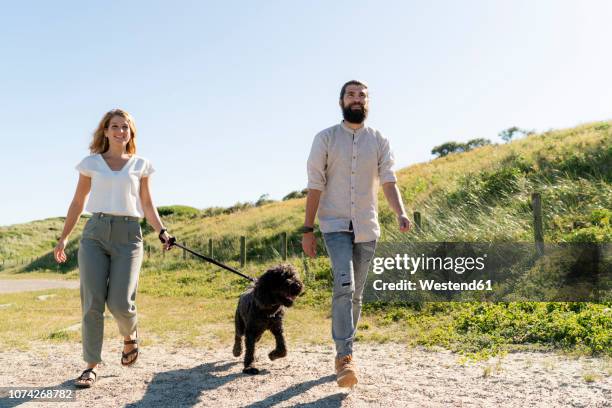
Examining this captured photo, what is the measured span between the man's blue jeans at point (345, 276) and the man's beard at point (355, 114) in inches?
41.8

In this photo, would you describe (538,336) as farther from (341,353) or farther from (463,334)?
(341,353)

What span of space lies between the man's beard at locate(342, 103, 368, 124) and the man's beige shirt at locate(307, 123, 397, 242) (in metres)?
0.09

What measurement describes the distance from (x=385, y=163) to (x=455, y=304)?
4783 millimetres

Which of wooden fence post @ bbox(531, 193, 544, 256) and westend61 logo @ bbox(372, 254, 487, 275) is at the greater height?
wooden fence post @ bbox(531, 193, 544, 256)

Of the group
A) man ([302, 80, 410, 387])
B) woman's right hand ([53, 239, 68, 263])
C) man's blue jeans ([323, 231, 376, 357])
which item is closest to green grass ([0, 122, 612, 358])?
man's blue jeans ([323, 231, 376, 357])

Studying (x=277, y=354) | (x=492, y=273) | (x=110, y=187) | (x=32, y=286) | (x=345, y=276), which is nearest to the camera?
(x=345, y=276)

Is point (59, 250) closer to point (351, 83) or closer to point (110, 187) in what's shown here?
point (110, 187)

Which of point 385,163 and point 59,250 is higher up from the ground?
point 385,163

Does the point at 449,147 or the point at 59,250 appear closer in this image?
the point at 59,250

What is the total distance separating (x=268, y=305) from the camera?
501 cm

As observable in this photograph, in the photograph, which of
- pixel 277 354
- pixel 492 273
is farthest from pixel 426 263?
pixel 277 354

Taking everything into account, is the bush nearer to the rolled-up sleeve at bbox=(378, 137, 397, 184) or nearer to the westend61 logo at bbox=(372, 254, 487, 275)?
the westend61 logo at bbox=(372, 254, 487, 275)

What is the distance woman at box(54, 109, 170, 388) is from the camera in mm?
4641

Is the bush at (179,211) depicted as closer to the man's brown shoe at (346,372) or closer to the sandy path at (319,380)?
the sandy path at (319,380)
